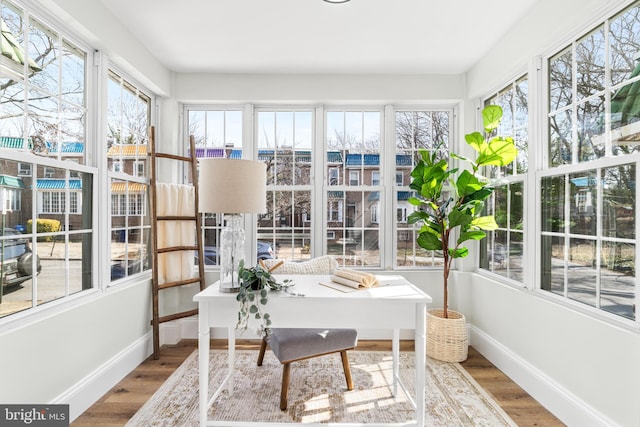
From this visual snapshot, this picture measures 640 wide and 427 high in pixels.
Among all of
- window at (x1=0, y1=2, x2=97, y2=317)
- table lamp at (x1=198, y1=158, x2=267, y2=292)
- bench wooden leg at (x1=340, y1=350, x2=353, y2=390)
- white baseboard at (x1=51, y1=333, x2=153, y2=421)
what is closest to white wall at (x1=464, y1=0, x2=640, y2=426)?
bench wooden leg at (x1=340, y1=350, x2=353, y2=390)

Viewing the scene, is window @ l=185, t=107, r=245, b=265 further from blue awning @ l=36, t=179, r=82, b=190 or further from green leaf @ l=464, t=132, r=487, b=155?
green leaf @ l=464, t=132, r=487, b=155

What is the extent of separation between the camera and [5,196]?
6.07ft

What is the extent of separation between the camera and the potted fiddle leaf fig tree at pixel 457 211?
9.36 feet

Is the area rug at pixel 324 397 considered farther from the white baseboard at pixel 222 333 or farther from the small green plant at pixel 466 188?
the small green plant at pixel 466 188

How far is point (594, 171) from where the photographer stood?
2.12 m

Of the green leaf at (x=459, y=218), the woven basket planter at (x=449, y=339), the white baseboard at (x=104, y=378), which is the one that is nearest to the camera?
the white baseboard at (x=104, y=378)

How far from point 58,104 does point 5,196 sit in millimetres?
730

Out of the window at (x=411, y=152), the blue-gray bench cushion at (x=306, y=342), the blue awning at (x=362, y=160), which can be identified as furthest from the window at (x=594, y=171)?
the blue awning at (x=362, y=160)

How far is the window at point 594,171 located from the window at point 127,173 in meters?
3.29

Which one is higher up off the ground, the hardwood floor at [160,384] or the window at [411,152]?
the window at [411,152]

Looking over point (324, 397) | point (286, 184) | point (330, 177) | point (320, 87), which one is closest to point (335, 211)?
point (330, 177)

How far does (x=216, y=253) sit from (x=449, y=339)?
2475mm

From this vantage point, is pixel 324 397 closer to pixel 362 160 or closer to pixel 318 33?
pixel 362 160

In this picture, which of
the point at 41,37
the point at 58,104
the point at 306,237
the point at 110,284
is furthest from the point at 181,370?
the point at 41,37
